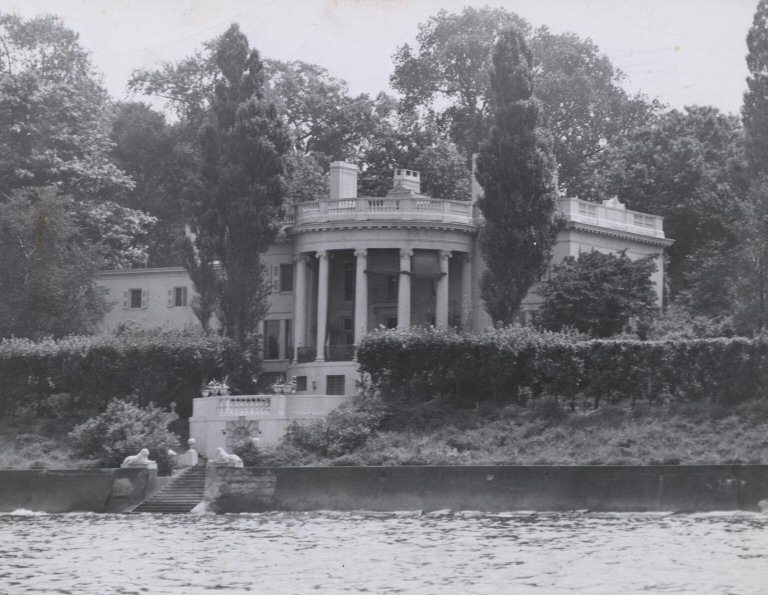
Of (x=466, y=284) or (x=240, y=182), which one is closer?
(x=240, y=182)

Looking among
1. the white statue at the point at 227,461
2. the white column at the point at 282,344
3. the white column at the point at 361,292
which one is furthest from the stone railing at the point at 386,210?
the white statue at the point at 227,461

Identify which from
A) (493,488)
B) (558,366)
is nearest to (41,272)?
(558,366)

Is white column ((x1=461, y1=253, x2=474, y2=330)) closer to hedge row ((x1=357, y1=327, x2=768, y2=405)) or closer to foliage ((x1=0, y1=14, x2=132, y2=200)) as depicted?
hedge row ((x1=357, y1=327, x2=768, y2=405))

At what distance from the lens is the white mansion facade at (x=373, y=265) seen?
262 ft

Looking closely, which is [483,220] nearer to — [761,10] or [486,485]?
[761,10]

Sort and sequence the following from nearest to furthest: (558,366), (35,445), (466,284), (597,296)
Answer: (558,366) < (35,445) < (597,296) < (466,284)

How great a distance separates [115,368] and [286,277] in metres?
14.3

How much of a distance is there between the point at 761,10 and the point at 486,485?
27209 mm

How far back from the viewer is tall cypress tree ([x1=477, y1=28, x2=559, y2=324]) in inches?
2913

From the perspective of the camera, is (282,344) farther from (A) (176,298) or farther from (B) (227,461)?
(B) (227,461)

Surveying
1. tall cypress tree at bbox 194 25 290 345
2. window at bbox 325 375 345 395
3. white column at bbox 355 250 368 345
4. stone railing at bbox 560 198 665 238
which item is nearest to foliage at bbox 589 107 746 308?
stone railing at bbox 560 198 665 238

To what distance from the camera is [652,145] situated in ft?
315

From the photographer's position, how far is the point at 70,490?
200 ft

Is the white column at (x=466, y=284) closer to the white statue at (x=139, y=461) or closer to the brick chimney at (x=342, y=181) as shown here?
the brick chimney at (x=342, y=181)
